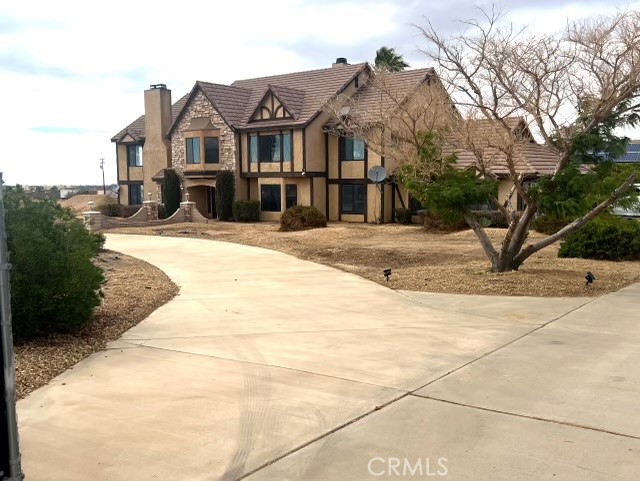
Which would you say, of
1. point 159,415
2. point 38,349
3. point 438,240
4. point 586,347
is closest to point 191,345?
point 38,349

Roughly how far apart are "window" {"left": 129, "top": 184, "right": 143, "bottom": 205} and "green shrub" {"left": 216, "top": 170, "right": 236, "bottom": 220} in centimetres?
1052

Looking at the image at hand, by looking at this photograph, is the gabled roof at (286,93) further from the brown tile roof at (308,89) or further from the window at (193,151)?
the window at (193,151)

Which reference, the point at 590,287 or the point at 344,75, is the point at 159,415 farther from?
the point at 344,75

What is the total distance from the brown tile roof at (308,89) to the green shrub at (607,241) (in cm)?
1876

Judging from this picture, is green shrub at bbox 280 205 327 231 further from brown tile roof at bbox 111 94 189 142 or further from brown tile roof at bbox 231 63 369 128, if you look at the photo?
brown tile roof at bbox 111 94 189 142

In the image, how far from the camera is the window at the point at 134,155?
143 feet

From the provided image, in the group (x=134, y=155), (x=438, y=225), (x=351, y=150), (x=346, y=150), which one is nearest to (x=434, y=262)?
(x=438, y=225)

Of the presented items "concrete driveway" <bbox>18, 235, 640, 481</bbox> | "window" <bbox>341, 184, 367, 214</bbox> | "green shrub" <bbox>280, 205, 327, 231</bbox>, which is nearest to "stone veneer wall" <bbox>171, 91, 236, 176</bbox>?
"window" <bbox>341, 184, 367, 214</bbox>

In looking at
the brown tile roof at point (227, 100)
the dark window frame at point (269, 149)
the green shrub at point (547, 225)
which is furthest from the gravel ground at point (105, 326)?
the brown tile roof at point (227, 100)

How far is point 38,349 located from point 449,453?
493 cm

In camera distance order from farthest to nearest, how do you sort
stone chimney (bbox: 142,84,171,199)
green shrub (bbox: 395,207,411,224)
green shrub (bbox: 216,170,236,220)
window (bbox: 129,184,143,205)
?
window (bbox: 129,184,143,205)
stone chimney (bbox: 142,84,171,199)
green shrub (bbox: 216,170,236,220)
green shrub (bbox: 395,207,411,224)

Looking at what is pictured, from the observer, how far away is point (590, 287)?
11.9m

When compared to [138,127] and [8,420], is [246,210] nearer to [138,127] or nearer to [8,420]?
[138,127]

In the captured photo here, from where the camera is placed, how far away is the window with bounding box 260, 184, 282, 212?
116ft
